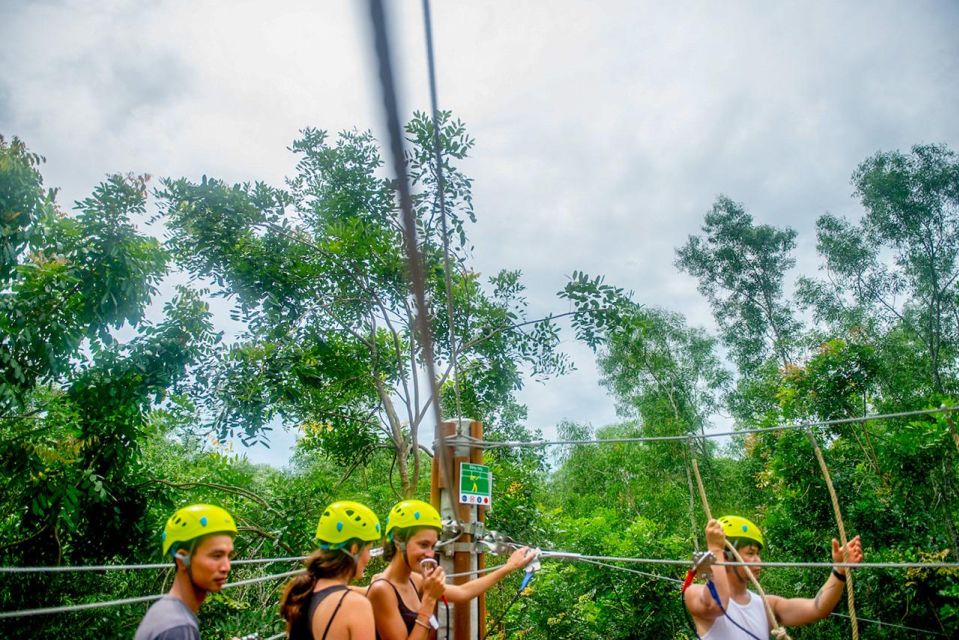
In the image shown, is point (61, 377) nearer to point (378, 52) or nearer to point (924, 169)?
point (378, 52)

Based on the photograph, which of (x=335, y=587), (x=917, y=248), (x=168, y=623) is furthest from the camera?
(x=917, y=248)

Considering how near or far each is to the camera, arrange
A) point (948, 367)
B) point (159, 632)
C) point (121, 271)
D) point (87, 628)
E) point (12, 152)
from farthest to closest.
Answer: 1. point (948, 367)
2. point (87, 628)
3. point (121, 271)
4. point (12, 152)
5. point (159, 632)

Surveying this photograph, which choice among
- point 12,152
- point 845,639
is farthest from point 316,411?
point 845,639

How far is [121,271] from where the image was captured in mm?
5234

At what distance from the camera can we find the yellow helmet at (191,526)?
1919 millimetres

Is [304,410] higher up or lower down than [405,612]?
higher up

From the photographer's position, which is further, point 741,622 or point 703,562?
point 741,622

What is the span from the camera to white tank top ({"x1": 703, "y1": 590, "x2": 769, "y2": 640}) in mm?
2518

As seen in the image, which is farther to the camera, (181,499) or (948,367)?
(948,367)

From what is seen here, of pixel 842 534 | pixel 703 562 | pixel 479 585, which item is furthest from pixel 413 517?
pixel 842 534

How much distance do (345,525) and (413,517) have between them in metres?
0.39

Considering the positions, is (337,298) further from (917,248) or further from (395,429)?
(917,248)

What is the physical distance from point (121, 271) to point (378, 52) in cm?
568

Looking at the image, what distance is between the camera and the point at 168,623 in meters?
1.64
